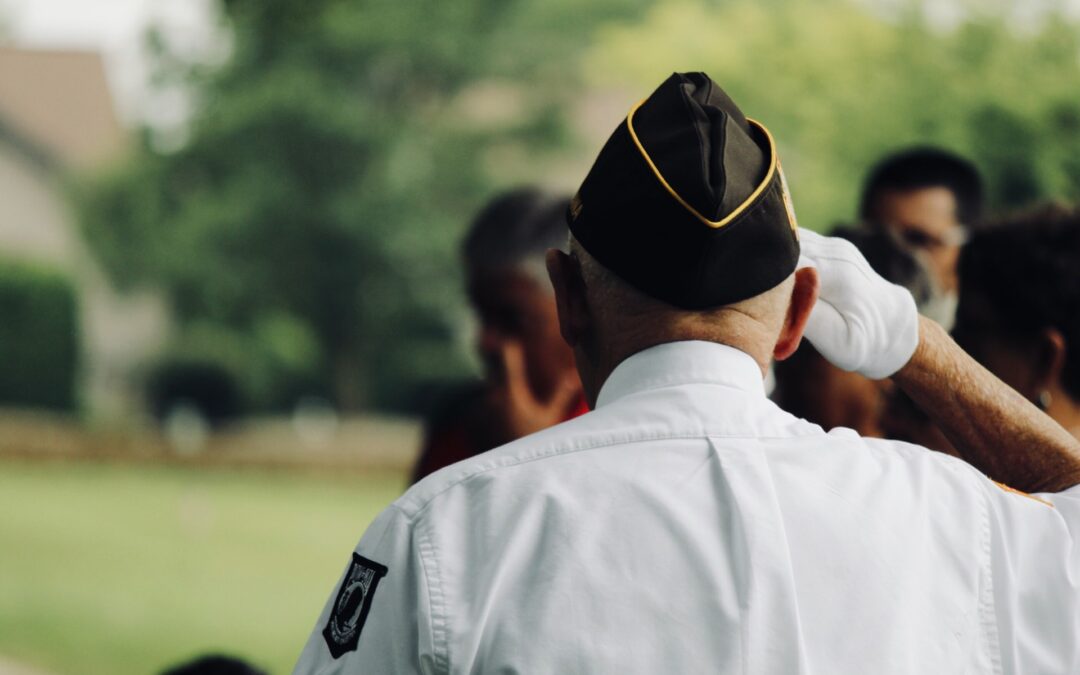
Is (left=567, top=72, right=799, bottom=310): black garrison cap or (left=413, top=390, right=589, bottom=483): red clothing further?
(left=413, top=390, right=589, bottom=483): red clothing

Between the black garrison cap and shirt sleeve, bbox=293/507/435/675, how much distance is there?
1.32 ft

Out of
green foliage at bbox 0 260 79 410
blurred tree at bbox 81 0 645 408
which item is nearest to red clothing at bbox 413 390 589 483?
green foliage at bbox 0 260 79 410

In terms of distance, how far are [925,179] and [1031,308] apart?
96.2 inches

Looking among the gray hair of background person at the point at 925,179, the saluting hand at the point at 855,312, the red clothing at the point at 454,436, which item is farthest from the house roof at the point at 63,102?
the saluting hand at the point at 855,312

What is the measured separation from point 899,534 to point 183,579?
12.9 meters

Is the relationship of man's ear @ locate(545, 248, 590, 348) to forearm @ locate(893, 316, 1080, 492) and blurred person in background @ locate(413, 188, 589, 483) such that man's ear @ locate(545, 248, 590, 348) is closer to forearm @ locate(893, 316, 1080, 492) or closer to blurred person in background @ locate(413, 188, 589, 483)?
forearm @ locate(893, 316, 1080, 492)

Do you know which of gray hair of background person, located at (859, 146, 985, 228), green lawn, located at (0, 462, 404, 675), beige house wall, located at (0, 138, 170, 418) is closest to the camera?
gray hair of background person, located at (859, 146, 985, 228)

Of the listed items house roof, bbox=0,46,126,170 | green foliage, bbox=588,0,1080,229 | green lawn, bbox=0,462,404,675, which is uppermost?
house roof, bbox=0,46,126,170

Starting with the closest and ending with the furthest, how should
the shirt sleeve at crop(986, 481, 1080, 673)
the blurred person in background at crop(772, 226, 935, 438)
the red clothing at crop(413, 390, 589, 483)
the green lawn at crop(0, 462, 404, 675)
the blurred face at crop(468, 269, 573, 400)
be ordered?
the shirt sleeve at crop(986, 481, 1080, 673)
the blurred person in background at crop(772, 226, 935, 438)
the blurred face at crop(468, 269, 573, 400)
the red clothing at crop(413, 390, 589, 483)
the green lawn at crop(0, 462, 404, 675)

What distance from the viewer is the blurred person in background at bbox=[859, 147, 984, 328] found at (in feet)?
15.2

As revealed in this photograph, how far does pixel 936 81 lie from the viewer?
17.0 m

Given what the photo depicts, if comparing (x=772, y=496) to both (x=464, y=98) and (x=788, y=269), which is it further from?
(x=464, y=98)

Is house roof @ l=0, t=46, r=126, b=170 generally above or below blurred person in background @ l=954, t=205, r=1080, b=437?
above

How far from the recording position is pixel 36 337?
2880 cm
